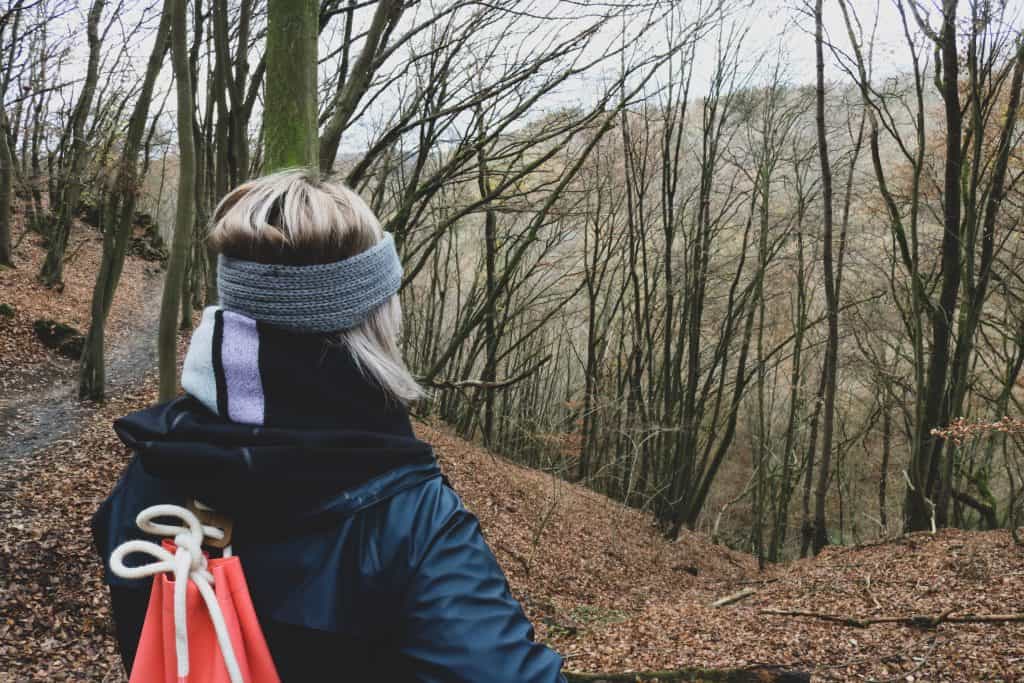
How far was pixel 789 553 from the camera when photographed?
88.7ft

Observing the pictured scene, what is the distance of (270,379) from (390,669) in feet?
1.46

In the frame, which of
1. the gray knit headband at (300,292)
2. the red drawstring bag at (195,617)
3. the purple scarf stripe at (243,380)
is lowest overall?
the red drawstring bag at (195,617)

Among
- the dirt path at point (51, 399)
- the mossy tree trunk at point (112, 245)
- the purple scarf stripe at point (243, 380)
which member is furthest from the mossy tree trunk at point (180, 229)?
the purple scarf stripe at point (243, 380)

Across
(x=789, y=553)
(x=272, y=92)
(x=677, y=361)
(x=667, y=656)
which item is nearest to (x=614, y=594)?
(x=667, y=656)

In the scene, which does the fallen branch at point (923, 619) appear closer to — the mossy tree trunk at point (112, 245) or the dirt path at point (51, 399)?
the dirt path at point (51, 399)

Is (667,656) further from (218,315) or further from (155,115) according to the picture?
(155,115)

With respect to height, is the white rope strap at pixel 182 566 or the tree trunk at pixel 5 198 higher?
the tree trunk at pixel 5 198

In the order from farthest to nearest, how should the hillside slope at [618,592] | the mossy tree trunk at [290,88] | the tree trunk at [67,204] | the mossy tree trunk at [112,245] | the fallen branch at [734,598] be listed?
the tree trunk at [67,204] < the fallen branch at [734,598] < the mossy tree trunk at [112,245] < the hillside slope at [618,592] < the mossy tree trunk at [290,88]

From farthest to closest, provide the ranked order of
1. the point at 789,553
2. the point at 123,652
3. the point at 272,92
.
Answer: the point at 789,553, the point at 272,92, the point at 123,652

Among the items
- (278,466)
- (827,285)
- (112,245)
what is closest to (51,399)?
(112,245)

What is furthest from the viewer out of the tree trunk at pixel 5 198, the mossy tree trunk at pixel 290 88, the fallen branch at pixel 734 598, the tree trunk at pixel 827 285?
the tree trunk at pixel 5 198

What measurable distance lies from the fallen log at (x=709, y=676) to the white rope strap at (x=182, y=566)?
3.49 metres

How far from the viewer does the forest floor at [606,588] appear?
15.6ft

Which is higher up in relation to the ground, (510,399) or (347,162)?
(347,162)
